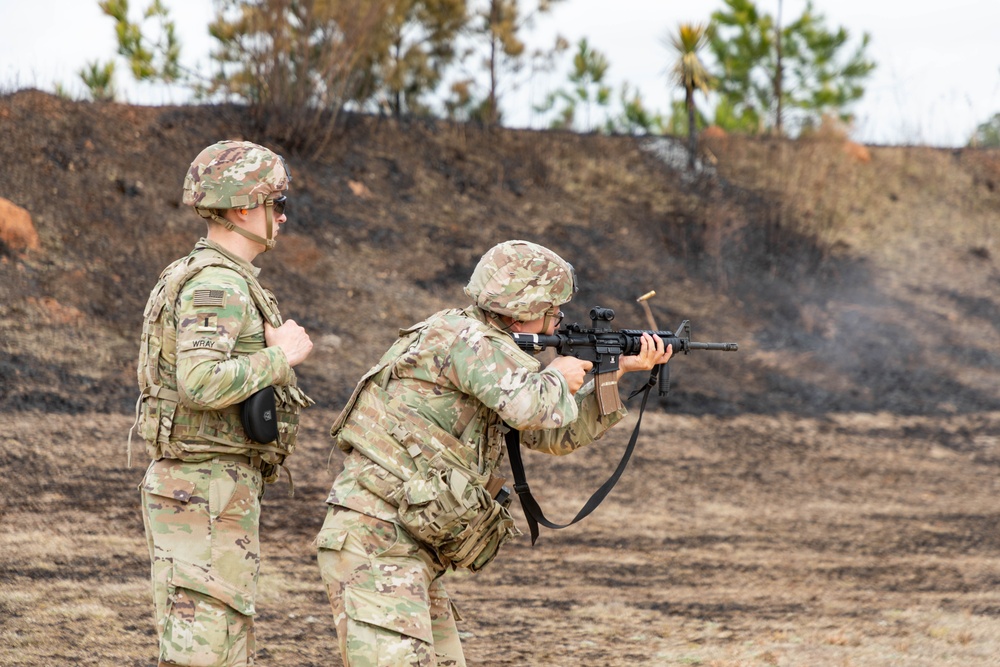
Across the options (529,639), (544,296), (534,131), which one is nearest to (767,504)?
(529,639)

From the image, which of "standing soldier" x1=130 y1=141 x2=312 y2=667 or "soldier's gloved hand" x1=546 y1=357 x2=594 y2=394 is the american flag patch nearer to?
"standing soldier" x1=130 y1=141 x2=312 y2=667

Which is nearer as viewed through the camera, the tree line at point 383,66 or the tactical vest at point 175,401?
the tactical vest at point 175,401

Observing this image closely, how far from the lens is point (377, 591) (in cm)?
323

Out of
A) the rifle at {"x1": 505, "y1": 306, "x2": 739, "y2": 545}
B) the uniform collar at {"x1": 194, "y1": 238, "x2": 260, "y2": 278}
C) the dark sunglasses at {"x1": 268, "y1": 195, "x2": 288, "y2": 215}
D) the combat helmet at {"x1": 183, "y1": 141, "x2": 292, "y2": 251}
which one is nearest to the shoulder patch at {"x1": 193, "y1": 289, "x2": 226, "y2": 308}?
the uniform collar at {"x1": 194, "y1": 238, "x2": 260, "y2": 278}

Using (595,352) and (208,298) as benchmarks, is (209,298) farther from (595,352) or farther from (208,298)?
(595,352)

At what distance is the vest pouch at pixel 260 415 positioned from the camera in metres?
3.47

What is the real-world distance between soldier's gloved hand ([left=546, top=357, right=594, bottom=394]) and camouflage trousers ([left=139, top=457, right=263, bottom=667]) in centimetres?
115

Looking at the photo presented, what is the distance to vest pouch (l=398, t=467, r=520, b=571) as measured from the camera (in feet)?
10.9

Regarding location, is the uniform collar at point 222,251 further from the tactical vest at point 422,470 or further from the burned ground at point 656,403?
the burned ground at point 656,403

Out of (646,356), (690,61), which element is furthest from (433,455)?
(690,61)

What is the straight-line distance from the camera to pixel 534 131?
18078 mm

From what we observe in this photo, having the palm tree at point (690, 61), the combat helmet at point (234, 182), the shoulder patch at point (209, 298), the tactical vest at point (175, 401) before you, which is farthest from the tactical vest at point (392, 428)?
the palm tree at point (690, 61)

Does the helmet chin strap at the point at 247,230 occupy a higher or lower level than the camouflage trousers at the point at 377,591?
higher

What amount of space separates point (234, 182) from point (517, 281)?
104 centimetres
